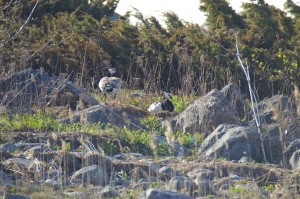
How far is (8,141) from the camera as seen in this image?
10156 mm

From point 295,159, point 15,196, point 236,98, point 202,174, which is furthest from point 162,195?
point 236,98

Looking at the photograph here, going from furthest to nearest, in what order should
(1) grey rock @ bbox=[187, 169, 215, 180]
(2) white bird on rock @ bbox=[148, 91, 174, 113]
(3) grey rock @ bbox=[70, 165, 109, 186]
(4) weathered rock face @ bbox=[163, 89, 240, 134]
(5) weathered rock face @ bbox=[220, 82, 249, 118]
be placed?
(2) white bird on rock @ bbox=[148, 91, 174, 113] < (5) weathered rock face @ bbox=[220, 82, 249, 118] < (4) weathered rock face @ bbox=[163, 89, 240, 134] < (1) grey rock @ bbox=[187, 169, 215, 180] < (3) grey rock @ bbox=[70, 165, 109, 186]

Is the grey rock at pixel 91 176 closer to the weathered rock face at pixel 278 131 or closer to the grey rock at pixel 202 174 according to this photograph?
the grey rock at pixel 202 174

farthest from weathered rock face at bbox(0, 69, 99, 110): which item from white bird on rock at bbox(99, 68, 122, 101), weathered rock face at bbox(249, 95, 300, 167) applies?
weathered rock face at bbox(249, 95, 300, 167)

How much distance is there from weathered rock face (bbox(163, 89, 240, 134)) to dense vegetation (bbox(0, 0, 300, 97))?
110 inches

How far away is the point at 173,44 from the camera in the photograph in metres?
17.2

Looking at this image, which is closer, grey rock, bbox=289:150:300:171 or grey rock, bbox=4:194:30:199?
grey rock, bbox=4:194:30:199

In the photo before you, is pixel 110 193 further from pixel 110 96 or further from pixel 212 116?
pixel 110 96

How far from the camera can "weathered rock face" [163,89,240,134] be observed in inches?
449

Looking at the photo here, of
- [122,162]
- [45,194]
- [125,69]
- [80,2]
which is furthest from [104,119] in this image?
[80,2]

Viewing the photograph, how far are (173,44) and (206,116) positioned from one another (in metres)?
5.90

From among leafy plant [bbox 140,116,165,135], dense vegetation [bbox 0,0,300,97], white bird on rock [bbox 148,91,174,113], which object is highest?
dense vegetation [bbox 0,0,300,97]

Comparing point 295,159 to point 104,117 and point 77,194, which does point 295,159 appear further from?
point 104,117

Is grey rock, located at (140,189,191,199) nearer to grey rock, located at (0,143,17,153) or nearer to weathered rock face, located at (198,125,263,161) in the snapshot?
weathered rock face, located at (198,125,263,161)
